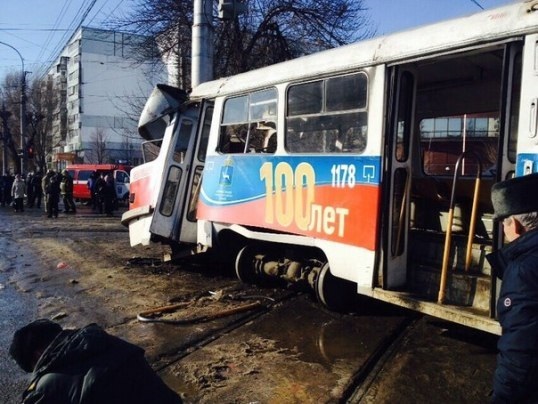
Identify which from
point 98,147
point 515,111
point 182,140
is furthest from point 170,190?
point 98,147

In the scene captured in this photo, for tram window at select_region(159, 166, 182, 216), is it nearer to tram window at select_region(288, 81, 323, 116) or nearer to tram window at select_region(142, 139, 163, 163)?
tram window at select_region(142, 139, 163, 163)

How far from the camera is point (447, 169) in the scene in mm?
7320

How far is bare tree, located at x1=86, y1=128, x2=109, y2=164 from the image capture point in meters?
A: 64.0

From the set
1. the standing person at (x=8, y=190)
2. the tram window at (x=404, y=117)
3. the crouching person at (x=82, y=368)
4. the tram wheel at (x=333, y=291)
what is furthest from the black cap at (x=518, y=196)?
the standing person at (x=8, y=190)

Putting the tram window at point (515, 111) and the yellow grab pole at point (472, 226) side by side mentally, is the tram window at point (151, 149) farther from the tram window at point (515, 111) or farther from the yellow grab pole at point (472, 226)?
the tram window at point (515, 111)

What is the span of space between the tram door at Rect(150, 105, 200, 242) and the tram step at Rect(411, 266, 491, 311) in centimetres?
437

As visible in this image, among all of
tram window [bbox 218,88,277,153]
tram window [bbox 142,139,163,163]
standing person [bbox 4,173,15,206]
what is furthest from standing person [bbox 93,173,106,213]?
tram window [bbox 218,88,277,153]

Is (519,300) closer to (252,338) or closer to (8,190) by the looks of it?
(252,338)

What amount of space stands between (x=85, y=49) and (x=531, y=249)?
73.5 meters

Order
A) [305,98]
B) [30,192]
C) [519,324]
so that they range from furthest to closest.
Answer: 1. [30,192]
2. [305,98]
3. [519,324]

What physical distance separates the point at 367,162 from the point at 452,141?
2.69 m

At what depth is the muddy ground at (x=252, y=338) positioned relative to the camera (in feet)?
14.6

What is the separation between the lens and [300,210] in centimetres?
614

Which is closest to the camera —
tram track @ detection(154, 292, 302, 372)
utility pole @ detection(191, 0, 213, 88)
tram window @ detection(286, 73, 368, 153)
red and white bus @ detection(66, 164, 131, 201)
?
tram track @ detection(154, 292, 302, 372)
